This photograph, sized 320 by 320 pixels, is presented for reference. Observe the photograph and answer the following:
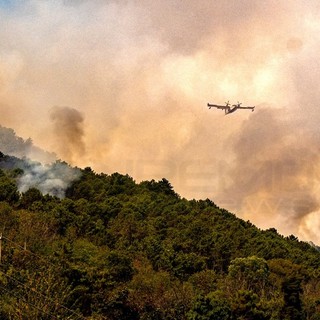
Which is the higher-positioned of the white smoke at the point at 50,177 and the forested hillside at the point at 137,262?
the white smoke at the point at 50,177

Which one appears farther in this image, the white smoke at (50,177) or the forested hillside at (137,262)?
the white smoke at (50,177)

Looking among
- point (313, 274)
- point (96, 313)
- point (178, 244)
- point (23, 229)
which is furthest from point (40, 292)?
point (313, 274)

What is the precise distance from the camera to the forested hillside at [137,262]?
65.6m

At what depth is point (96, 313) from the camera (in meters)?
65.7

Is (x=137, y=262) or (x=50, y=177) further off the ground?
(x=50, y=177)

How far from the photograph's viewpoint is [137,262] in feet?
333

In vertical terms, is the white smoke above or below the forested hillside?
above

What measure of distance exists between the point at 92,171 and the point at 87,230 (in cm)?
8323

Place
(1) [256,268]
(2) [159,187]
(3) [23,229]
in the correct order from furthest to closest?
1. (2) [159,187]
2. (1) [256,268]
3. (3) [23,229]

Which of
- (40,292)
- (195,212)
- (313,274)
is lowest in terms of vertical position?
(40,292)

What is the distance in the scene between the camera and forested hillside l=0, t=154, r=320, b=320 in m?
65.6

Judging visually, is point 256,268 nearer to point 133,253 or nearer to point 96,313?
point 133,253

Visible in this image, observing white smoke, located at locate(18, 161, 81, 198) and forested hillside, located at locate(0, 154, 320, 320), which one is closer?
forested hillside, located at locate(0, 154, 320, 320)

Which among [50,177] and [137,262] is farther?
[50,177]
